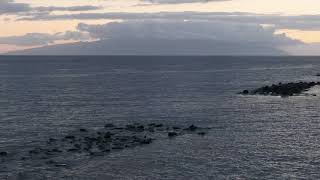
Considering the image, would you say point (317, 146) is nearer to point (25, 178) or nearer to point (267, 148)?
point (267, 148)

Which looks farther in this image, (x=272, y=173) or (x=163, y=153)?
(x=163, y=153)

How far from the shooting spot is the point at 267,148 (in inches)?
2616

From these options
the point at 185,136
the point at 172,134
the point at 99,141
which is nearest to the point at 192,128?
the point at 172,134

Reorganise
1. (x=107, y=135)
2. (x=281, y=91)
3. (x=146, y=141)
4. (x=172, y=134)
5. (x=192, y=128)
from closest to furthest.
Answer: (x=146, y=141) < (x=107, y=135) < (x=172, y=134) < (x=192, y=128) < (x=281, y=91)

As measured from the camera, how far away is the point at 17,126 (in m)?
85.7

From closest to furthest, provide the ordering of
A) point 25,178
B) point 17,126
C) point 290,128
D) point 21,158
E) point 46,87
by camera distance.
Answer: point 25,178 → point 21,158 → point 290,128 → point 17,126 → point 46,87

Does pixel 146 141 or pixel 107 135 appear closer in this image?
pixel 146 141

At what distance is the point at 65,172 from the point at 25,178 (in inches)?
162

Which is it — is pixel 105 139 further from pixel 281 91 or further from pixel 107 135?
pixel 281 91

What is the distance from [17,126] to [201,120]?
3001 cm

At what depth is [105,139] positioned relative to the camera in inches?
2876

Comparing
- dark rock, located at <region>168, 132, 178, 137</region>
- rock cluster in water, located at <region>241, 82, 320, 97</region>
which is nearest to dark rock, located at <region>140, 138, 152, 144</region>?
dark rock, located at <region>168, 132, 178, 137</region>

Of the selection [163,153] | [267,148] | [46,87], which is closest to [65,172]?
[163,153]

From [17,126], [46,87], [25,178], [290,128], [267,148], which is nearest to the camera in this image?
[25,178]
